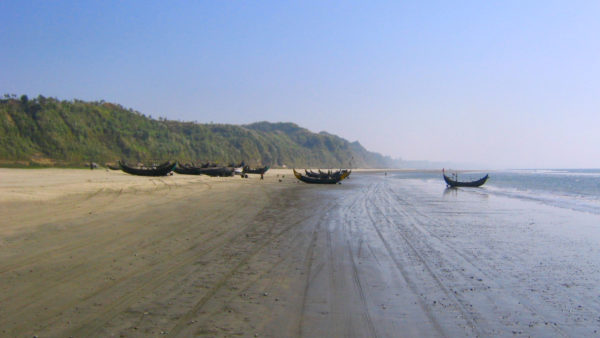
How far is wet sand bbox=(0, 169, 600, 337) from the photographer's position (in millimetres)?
4352

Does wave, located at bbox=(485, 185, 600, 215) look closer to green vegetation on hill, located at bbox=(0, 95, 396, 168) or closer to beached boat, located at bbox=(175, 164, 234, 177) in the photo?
beached boat, located at bbox=(175, 164, 234, 177)

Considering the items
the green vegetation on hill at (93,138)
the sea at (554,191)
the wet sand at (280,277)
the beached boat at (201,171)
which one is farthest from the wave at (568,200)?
the green vegetation on hill at (93,138)

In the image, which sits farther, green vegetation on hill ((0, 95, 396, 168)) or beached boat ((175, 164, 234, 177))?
green vegetation on hill ((0, 95, 396, 168))

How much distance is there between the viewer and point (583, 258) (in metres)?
8.50

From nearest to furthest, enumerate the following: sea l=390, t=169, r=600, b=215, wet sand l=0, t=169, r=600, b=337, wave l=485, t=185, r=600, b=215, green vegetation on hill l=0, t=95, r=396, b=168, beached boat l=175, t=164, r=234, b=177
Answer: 1. wet sand l=0, t=169, r=600, b=337
2. wave l=485, t=185, r=600, b=215
3. sea l=390, t=169, r=600, b=215
4. beached boat l=175, t=164, r=234, b=177
5. green vegetation on hill l=0, t=95, r=396, b=168

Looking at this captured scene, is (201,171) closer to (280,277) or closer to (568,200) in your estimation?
(568,200)

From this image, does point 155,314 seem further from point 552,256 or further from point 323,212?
point 323,212

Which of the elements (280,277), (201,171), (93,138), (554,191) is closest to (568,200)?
(554,191)

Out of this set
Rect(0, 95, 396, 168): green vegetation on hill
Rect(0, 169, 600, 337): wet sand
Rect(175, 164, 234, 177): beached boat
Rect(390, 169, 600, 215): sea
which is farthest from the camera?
Rect(0, 95, 396, 168): green vegetation on hill

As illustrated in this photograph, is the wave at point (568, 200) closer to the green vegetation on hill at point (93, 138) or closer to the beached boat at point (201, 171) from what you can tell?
the beached boat at point (201, 171)

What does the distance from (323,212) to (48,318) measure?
1181cm

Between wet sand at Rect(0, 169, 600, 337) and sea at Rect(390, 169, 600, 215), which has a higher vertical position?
sea at Rect(390, 169, 600, 215)

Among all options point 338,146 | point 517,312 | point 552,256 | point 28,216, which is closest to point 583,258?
point 552,256

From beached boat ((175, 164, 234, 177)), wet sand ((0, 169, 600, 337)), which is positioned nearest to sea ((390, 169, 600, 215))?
wet sand ((0, 169, 600, 337))
